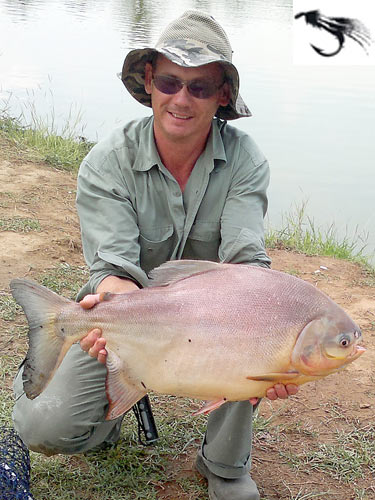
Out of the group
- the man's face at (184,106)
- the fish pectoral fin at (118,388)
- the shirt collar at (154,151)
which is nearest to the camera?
the fish pectoral fin at (118,388)

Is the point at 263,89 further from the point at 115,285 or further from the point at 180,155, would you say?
the point at 115,285

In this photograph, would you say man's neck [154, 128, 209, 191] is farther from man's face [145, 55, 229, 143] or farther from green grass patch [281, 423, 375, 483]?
green grass patch [281, 423, 375, 483]

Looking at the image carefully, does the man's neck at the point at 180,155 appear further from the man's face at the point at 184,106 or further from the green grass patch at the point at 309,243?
the green grass patch at the point at 309,243

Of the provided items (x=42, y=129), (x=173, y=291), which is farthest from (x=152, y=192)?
(x=42, y=129)

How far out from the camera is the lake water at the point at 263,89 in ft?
29.0

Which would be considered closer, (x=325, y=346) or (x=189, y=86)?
(x=325, y=346)

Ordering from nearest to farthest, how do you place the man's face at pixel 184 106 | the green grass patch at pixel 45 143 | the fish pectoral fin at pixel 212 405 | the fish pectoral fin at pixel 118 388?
the fish pectoral fin at pixel 212 405 → the fish pectoral fin at pixel 118 388 → the man's face at pixel 184 106 → the green grass patch at pixel 45 143

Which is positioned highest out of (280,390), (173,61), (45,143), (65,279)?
(173,61)

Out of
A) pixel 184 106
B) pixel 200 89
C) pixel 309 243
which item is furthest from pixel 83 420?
pixel 309 243

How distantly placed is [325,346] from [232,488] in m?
0.97

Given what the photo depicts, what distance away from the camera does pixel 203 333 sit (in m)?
2.23

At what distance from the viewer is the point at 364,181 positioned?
9.05 m

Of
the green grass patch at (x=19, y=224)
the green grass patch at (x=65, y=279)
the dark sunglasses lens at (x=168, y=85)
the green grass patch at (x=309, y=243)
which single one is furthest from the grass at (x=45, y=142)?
the dark sunglasses lens at (x=168, y=85)

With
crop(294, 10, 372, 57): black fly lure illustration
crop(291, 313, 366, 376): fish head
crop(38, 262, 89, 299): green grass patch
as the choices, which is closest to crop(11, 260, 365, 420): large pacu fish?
crop(291, 313, 366, 376): fish head
